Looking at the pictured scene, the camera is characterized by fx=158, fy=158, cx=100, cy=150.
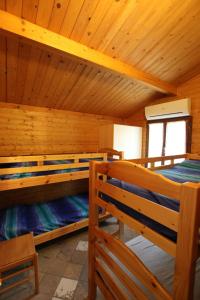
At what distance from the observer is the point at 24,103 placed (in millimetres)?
3064

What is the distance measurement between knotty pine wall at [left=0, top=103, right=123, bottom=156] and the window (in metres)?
1.36

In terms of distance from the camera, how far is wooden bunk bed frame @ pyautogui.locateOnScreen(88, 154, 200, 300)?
0.66 meters

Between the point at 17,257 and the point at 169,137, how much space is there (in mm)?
3628

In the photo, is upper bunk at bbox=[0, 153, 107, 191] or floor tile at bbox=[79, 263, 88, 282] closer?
floor tile at bbox=[79, 263, 88, 282]

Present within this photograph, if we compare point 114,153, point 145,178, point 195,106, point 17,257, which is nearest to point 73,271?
point 17,257

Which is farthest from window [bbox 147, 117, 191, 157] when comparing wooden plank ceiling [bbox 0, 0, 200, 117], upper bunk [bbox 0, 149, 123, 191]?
upper bunk [bbox 0, 149, 123, 191]

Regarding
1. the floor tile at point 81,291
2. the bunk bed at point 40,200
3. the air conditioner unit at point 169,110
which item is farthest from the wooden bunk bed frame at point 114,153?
the floor tile at point 81,291

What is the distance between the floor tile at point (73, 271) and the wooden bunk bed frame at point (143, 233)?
356mm

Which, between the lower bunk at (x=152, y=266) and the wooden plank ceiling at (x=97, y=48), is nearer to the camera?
the lower bunk at (x=152, y=266)

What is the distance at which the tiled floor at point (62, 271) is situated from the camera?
1534mm

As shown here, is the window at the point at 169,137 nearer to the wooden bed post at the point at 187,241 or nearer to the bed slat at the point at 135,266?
the bed slat at the point at 135,266

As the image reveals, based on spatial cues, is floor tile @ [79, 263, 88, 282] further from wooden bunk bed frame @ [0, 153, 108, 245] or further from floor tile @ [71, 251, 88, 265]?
wooden bunk bed frame @ [0, 153, 108, 245]

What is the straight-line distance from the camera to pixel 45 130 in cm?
334

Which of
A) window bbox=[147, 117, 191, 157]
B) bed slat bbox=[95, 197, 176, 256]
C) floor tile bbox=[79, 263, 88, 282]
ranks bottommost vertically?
floor tile bbox=[79, 263, 88, 282]
